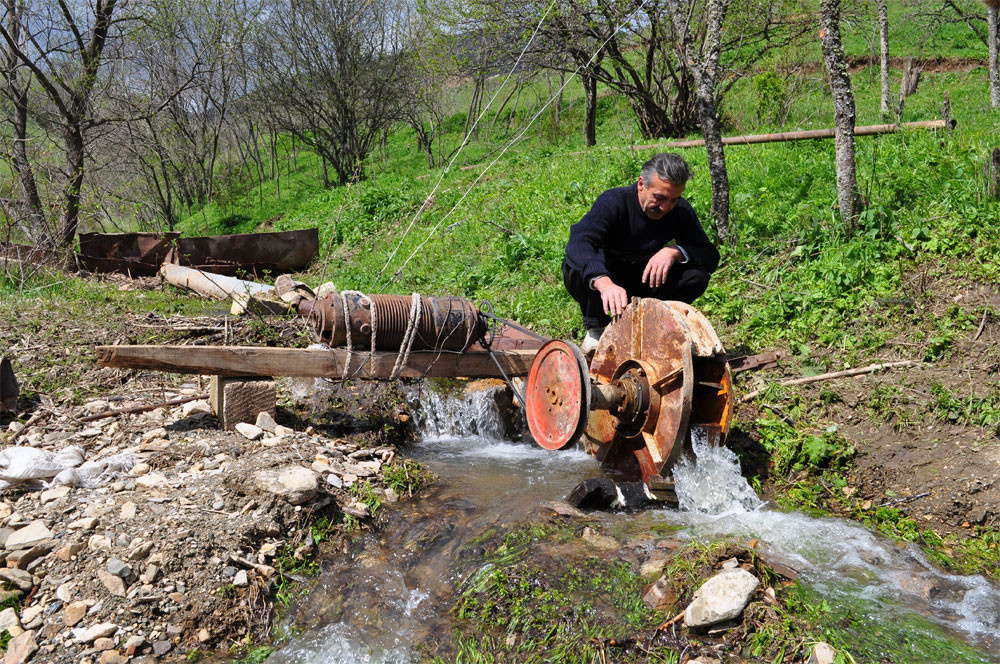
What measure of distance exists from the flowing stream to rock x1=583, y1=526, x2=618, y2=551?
18 cm

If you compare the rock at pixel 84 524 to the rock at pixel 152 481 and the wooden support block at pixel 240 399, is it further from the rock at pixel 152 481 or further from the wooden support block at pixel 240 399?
the wooden support block at pixel 240 399

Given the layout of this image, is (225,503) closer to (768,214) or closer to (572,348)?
(572,348)

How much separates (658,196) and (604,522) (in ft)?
6.59

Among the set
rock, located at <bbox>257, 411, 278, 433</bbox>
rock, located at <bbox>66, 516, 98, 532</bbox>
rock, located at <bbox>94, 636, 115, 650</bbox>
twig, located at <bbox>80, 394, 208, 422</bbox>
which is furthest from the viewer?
twig, located at <bbox>80, 394, 208, 422</bbox>

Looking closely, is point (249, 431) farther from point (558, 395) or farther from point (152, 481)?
point (558, 395)

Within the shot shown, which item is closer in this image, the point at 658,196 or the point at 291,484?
the point at 291,484

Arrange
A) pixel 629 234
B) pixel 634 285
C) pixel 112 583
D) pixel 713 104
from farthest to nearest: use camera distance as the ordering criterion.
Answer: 1. pixel 713 104
2. pixel 634 285
3. pixel 629 234
4. pixel 112 583

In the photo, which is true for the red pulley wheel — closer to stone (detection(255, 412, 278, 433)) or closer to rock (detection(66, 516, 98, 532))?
stone (detection(255, 412, 278, 433))

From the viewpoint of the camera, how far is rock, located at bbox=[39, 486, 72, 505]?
154 inches

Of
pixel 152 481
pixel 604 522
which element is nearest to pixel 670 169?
pixel 604 522

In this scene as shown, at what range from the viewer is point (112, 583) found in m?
3.28

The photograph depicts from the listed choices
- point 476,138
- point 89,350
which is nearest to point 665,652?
point 89,350

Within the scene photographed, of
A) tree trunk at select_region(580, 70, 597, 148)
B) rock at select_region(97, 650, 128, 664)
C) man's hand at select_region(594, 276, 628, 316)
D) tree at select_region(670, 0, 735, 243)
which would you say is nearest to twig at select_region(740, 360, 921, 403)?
man's hand at select_region(594, 276, 628, 316)

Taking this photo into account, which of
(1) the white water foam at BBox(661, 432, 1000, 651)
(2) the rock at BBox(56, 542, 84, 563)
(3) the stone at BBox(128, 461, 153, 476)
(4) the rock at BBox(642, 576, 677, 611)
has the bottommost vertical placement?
(1) the white water foam at BBox(661, 432, 1000, 651)
